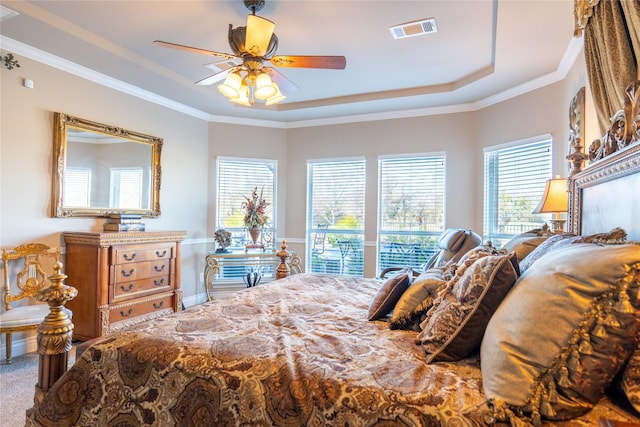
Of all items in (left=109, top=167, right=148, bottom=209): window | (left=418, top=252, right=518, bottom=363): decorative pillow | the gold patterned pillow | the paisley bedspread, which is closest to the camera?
the gold patterned pillow

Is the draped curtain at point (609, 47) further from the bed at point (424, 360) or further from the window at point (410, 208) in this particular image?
the window at point (410, 208)

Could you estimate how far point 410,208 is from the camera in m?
5.04

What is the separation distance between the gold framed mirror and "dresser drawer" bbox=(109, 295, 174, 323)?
102cm

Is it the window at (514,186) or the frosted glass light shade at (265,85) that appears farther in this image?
the window at (514,186)

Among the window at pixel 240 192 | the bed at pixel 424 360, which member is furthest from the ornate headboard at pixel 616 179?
the window at pixel 240 192

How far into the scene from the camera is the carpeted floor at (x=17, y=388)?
88.1 inches

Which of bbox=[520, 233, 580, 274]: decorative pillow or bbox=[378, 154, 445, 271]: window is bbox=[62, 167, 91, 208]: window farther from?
bbox=[520, 233, 580, 274]: decorative pillow

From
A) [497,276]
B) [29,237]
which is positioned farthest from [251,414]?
[29,237]

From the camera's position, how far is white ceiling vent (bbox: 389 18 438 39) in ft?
9.57

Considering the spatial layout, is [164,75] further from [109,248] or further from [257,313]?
[257,313]

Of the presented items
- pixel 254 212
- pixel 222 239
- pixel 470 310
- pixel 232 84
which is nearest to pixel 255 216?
pixel 254 212

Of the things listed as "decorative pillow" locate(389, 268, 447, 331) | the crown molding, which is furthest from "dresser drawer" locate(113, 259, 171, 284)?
"decorative pillow" locate(389, 268, 447, 331)

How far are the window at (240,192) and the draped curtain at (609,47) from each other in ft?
13.9

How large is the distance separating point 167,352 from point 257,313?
630 millimetres
